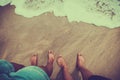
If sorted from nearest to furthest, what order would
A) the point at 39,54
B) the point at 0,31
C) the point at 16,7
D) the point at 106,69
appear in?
1. the point at 106,69
2. the point at 39,54
3. the point at 0,31
4. the point at 16,7

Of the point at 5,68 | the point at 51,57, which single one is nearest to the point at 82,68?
the point at 51,57

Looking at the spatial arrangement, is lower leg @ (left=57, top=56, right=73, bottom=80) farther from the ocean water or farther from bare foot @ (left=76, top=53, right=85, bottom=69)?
the ocean water

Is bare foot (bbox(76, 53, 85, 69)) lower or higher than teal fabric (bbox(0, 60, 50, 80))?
lower

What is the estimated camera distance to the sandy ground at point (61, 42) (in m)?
2.48

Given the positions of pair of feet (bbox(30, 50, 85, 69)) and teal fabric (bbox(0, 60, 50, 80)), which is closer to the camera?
teal fabric (bbox(0, 60, 50, 80))

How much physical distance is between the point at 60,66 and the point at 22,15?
102 cm

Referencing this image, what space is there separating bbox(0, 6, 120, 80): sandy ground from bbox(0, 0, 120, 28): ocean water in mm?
84

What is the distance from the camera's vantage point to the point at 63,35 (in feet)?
8.87

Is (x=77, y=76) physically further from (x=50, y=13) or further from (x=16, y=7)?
(x=16, y=7)

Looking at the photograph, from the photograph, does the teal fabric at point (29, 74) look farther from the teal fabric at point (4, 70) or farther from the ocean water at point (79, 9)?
the ocean water at point (79, 9)

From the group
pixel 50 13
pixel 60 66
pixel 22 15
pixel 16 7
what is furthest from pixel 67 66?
pixel 16 7

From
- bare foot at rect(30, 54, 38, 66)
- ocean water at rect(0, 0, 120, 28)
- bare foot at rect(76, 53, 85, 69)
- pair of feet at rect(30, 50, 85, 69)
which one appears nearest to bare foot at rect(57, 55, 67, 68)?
pair of feet at rect(30, 50, 85, 69)

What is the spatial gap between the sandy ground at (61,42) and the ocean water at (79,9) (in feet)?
0.28

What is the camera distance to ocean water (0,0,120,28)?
274 centimetres
